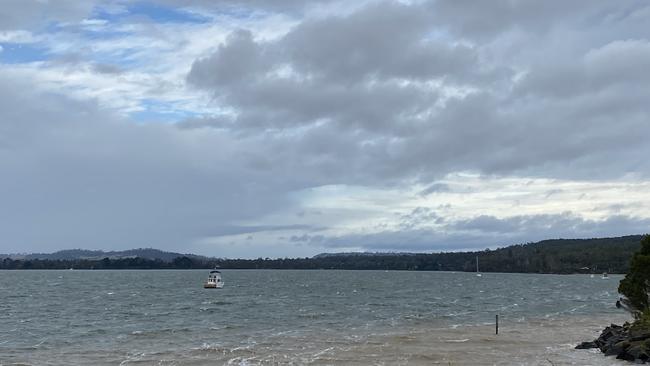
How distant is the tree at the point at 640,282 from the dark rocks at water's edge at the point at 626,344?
6.77 ft

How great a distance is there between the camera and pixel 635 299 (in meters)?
48.4

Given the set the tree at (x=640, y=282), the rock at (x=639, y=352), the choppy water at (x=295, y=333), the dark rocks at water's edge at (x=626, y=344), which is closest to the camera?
the rock at (x=639, y=352)

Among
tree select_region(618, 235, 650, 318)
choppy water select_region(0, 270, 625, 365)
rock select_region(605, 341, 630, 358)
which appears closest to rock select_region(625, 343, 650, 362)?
rock select_region(605, 341, 630, 358)

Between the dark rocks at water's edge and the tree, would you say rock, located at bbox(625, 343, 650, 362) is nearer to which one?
the dark rocks at water's edge

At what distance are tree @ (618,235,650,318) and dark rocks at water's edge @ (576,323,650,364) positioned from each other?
206 centimetres

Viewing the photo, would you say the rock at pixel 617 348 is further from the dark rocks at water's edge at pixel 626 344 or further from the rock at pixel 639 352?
the rock at pixel 639 352

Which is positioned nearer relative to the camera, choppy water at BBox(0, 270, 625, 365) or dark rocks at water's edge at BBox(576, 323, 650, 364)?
dark rocks at water's edge at BBox(576, 323, 650, 364)

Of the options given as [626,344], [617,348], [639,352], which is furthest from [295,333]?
[639,352]

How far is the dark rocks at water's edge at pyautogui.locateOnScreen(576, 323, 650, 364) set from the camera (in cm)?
3747

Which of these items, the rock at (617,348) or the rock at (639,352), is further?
the rock at (617,348)

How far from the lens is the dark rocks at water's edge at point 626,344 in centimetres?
3747

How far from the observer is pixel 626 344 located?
39500 millimetres

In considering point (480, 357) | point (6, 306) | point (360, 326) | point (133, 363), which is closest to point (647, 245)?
point (480, 357)

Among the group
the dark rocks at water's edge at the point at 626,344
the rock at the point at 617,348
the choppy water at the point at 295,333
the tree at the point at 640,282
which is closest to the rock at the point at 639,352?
the dark rocks at water's edge at the point at 626,344
